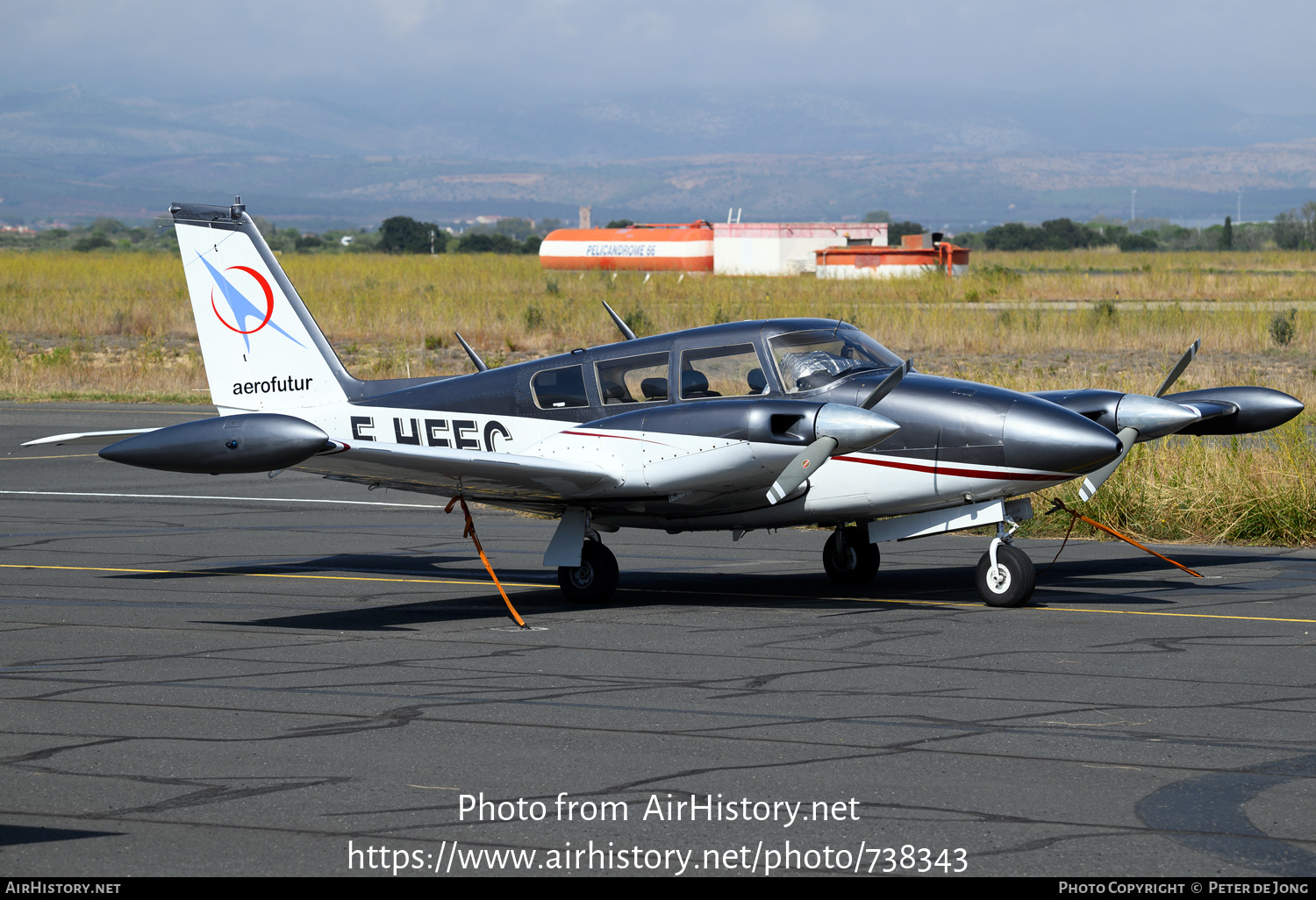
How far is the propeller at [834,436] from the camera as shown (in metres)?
10.5

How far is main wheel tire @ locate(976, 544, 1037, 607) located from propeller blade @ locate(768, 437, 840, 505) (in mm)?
1792

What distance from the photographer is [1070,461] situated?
35.2 feet

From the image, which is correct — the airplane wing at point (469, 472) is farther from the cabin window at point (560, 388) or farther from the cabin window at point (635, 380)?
the cabin window at point (635, 380)

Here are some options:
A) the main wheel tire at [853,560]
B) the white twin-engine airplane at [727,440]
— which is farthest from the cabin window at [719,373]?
the main wheel tire at [853,560]

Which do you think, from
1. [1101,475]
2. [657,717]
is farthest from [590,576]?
[1101,475]

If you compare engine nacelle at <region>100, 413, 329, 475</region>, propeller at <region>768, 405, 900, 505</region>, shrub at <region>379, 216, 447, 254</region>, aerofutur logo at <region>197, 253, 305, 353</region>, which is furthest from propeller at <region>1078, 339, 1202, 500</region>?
shrub at <region>379, 216, 447, 254</region>

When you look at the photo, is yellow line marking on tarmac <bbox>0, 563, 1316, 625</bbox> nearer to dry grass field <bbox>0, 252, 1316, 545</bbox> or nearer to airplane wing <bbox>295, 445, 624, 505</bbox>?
airplane wing <bbox>295, 445, 624, 505</bbox>

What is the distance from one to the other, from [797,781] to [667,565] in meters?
7.40

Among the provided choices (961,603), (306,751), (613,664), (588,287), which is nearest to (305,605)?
(613,664)

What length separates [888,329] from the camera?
37688mm

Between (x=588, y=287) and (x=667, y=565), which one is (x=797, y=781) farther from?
(x=588, y=287)

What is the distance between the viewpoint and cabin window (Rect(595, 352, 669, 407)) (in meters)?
12.1

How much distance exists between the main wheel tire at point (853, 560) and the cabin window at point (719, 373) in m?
1.80

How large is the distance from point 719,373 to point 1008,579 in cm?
298
